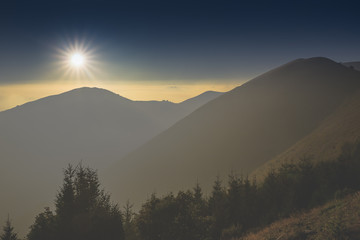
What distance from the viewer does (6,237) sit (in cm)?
2381

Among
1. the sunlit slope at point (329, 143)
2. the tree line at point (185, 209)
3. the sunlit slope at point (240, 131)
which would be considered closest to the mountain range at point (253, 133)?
the sunlit slope at point (240, 131)

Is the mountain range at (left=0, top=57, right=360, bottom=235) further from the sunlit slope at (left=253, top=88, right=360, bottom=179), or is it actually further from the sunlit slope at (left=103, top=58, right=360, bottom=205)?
the sunlit slope at (left=253, top=88, right=360, bottom=179)

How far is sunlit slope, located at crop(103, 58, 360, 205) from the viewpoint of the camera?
98438mm

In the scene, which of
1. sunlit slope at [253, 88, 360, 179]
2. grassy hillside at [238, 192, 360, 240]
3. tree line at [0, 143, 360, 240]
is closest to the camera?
grassy hillside at [238, 192, 360, 240]

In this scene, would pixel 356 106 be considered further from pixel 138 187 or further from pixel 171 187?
pixel 138 187

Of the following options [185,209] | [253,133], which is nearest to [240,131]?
[253,133]

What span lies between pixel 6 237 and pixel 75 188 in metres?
8.80

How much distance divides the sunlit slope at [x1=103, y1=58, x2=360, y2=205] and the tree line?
54.8 metres

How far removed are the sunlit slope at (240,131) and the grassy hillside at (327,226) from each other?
72.4m

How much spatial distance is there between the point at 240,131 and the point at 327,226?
104131 millimetres

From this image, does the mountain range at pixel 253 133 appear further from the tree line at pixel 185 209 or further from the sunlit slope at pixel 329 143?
the tree line at pixel 185 209

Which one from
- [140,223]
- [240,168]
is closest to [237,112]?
[240,168]

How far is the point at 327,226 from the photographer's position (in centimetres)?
1333

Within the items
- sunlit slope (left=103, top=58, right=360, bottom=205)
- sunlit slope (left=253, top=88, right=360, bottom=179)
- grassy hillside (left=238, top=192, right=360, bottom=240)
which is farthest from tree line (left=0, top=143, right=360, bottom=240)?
sunlit slope (left=103, top=58, right=360, bottom=205)
